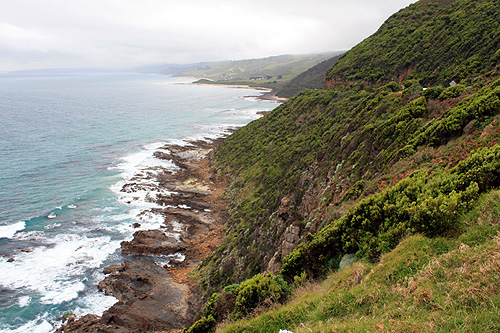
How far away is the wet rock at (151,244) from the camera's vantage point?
2666 cm

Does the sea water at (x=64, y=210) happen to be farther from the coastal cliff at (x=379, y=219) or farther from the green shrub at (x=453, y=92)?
the green shrub at (x=453, y=92)

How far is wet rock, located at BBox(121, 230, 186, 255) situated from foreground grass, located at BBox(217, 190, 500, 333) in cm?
1962

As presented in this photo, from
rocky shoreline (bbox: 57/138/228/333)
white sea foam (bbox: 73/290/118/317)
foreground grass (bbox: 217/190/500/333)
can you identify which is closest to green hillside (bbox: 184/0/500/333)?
foreground grass (bbox: 217/190/500/333)

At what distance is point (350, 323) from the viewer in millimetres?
6238

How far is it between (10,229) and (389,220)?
36416mm

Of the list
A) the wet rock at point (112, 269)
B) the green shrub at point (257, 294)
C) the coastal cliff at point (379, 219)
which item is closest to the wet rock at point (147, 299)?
the coastal cliff at point (379, 219)

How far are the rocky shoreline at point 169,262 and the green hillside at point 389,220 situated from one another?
1996 millimetres

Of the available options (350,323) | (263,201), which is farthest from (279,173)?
(350,323)

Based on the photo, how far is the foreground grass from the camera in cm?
530

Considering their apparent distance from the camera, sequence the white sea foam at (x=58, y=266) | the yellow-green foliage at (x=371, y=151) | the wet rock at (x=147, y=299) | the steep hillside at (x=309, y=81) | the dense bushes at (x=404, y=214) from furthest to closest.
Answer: the steep hillside at (x=309, y=81) < the white sea foam at (x=58, y=266) < the wet rock at (x=147, y=299) < the yellow-green foliage at (x=371, y=151) < the dense bushes at (x=404, y=214)

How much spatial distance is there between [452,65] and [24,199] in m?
51.8

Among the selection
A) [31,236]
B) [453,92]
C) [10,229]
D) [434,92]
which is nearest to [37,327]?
[31,236]

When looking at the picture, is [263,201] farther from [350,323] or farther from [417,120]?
[350,323]

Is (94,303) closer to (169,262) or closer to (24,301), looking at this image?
Answer: (24,301)
